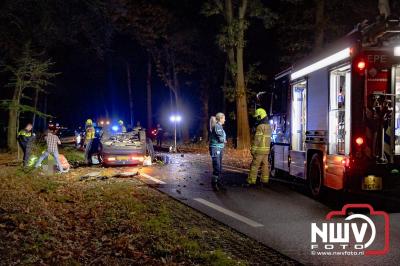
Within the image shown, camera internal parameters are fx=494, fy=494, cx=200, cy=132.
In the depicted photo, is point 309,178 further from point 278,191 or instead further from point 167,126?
point 167,126

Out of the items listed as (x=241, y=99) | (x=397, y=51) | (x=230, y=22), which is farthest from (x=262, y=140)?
(x=230, y=22)

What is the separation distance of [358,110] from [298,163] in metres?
3.49

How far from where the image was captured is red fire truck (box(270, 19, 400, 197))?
8.62m

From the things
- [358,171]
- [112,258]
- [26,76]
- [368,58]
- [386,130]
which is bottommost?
[112,258]

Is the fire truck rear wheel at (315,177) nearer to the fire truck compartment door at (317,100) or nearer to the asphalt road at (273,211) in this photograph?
the asphalt road at (273,211)

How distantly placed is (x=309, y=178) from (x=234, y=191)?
184 cm

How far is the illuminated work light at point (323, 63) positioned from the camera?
9.14 metres

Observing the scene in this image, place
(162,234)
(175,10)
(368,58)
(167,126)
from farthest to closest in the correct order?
(167,126), (175,10), (368,58), (162,234)

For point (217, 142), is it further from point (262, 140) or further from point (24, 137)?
point (24, 137)

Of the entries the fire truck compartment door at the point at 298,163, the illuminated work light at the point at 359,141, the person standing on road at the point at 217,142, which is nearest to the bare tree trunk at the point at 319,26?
the fire truck compartment door at the point at 298,163

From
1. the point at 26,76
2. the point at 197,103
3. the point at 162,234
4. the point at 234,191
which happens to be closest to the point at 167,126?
the point at 197,103

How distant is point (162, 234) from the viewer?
7.23 meters

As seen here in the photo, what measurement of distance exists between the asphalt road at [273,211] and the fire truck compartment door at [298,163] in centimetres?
46

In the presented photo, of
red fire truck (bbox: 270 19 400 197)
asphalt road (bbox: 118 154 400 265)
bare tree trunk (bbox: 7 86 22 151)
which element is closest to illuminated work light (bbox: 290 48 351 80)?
→ red fire truck (bbox: 270 19 400 197)
